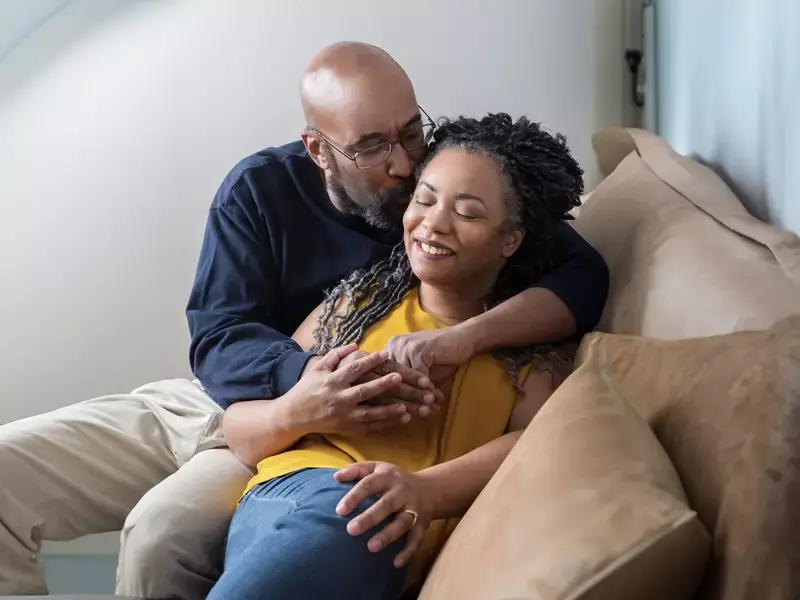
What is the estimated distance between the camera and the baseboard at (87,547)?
2314 mm

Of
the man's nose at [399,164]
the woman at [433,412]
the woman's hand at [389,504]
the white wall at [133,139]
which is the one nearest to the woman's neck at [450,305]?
the woman at [433,412]

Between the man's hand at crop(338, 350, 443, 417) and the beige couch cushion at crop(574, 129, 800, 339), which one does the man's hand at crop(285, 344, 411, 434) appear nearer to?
the man's hand at crop(338, 350, 443, 417)

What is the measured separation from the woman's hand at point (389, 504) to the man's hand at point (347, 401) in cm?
10

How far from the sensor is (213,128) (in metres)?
2.29

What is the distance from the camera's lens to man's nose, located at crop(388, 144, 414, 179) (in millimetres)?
1390

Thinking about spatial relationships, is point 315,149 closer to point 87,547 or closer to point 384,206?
point 384,206

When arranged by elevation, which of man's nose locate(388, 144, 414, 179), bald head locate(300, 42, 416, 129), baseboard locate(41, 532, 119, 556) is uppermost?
bald head locate(300, 42, 416, 129)

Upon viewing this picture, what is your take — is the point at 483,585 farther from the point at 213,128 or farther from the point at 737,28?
the point at 213,128

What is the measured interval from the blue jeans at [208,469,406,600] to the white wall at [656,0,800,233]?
28.4 inches

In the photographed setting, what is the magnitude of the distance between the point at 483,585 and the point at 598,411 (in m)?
0.22

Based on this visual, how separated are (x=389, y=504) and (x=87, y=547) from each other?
1.66 m

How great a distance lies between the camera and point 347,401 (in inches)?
44.9

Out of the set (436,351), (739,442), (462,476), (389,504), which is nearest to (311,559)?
(389,504)

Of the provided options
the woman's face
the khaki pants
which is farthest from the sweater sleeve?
the khaki pants
